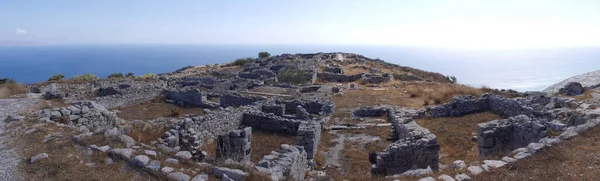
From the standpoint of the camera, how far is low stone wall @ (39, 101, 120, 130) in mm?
12180

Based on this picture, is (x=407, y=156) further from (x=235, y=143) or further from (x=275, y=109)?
(x=275, y=109)

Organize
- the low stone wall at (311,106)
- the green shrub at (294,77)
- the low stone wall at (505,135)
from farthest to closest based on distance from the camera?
the green shrub at (294,77) < the low stone wall at (311,106) < the low stone wall at (505,135)

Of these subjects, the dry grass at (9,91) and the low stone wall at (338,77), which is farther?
the low stone wall at (338,77)

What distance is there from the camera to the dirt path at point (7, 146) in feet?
24.6

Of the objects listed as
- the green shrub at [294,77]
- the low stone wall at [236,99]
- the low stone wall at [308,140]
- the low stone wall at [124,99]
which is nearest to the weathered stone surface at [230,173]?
the low stone wall at [308,140]

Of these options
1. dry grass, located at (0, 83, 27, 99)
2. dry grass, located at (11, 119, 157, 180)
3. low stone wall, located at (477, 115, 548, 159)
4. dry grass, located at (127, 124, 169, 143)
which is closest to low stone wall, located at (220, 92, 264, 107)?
dry grass, located at (127, 124, 169, 143)

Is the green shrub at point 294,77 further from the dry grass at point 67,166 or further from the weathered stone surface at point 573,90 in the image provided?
the dry grass at point 67,166

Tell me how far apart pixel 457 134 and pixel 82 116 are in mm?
14932

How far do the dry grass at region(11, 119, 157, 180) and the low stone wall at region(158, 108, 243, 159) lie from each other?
7.94 feet

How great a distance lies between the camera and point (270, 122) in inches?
648

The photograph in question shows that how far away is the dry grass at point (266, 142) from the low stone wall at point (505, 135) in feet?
22.2

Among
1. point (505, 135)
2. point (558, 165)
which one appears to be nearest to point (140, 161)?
point (558, 165)

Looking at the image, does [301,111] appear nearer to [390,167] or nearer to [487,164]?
[390,167]

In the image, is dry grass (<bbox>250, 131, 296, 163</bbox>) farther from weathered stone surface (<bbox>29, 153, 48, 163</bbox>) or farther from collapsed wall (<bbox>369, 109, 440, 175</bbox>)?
weathered stone surface (<bbox>29, 153, 48, 163</bbox>)
